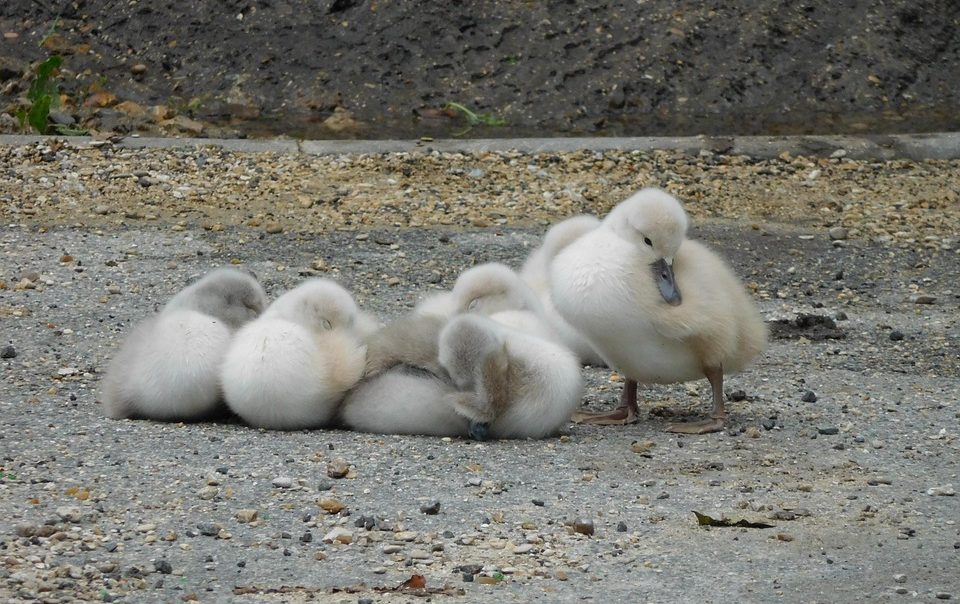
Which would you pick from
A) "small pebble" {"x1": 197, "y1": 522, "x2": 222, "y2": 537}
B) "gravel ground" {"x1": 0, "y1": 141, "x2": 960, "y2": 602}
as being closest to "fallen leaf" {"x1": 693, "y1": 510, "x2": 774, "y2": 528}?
"gravel ground" {"x1": 0, "y1": 141, "x2": 960, "y2": 602}

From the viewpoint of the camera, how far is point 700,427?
620 cm

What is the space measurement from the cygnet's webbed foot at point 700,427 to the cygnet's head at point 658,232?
0.56m

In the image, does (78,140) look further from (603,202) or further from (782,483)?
(782,483)

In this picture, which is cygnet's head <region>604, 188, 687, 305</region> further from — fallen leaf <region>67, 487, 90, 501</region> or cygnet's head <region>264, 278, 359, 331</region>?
fallen leaf <region>67, 487, 90, 501</region>

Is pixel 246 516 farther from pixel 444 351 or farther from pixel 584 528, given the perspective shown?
pixel 444 351

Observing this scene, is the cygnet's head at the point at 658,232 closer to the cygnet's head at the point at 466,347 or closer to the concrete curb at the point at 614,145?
the cygnet's head at the point at 466,347

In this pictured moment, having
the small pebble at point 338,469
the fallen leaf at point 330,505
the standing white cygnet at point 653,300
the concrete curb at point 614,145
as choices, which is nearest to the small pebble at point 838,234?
the concrete curb at point 614,145

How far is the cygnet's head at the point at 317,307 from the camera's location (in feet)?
19.8

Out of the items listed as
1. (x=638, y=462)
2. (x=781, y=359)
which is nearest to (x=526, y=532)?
(x=638, y=462)

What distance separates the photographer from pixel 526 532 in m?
4.80

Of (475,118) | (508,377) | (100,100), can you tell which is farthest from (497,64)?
(508,377)

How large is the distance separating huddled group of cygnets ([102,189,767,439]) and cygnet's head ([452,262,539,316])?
0.42 meters

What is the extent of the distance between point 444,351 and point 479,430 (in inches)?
13.5

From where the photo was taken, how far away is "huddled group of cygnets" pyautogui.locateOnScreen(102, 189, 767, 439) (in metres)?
5.83
